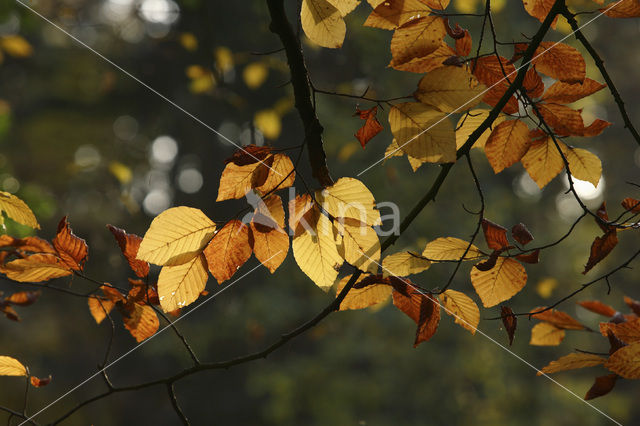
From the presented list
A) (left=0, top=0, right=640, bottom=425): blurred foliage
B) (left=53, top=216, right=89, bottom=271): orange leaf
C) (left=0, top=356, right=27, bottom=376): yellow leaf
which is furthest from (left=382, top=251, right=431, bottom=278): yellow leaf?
(left=0, top=0, right=640, bottom=425): blurred foliage

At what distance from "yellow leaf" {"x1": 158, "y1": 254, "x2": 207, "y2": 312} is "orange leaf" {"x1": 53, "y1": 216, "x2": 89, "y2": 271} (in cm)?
16

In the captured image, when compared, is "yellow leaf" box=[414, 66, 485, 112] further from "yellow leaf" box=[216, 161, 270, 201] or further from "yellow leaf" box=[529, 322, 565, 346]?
"yellow leaf" box=[529, 322, 565, 346]

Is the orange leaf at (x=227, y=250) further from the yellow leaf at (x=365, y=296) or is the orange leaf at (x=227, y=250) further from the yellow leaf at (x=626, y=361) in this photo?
the yellow leaf at (x=626, y=361)

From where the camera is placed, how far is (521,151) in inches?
23.3

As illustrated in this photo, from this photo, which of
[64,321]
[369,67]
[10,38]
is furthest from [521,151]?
[64,321]

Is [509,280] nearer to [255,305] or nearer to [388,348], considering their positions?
[388,348]

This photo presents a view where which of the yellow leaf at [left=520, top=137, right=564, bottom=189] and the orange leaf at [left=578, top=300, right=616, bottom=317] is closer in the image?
the yellow leaf at [left=520, top=137, right=564, bottom=189]

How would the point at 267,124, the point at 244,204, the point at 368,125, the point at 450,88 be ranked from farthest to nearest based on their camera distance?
the point at 244,204
the point at 267,124
the point at 368,125
the point at 450,88

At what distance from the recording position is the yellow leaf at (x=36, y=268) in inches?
23.1

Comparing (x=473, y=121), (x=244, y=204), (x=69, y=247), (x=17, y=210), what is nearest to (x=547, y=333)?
(x=473, y=121)

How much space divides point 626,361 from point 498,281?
15cm

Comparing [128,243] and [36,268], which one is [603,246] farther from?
[36,268]

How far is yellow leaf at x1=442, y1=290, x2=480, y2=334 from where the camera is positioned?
1.87 ft

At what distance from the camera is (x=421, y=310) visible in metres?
0.54
